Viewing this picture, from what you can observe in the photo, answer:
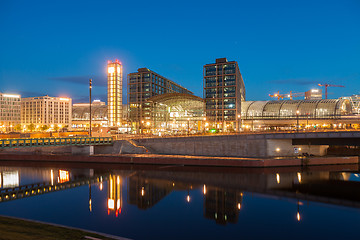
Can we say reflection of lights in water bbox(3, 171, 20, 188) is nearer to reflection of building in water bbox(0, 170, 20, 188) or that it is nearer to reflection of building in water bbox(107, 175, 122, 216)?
reflection of building in water bbox(0, 170, 20, 188)

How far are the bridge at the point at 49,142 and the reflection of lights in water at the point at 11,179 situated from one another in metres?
5.91

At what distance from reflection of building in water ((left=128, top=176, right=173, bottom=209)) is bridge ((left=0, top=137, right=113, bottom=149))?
25.2m

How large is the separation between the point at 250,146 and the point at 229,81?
81.1 metres

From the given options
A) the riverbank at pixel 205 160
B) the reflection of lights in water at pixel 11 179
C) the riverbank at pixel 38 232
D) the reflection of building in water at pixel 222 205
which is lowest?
the reflection of building in water at pixel 222 205

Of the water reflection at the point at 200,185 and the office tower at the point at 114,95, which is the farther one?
the office tower at the point at 114,95

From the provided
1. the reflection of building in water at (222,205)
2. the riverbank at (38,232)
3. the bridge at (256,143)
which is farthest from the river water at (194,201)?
the bridge at (256,143)

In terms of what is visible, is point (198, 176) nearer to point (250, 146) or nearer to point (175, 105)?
point (250, 146)

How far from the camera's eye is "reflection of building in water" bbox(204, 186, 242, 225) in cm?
2995

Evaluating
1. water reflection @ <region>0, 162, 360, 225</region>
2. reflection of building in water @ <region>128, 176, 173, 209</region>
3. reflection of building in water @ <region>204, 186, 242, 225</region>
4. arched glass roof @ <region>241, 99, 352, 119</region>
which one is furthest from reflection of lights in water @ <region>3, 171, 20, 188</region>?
arched glass roof @ <region>241, 99, 352, 119</region>

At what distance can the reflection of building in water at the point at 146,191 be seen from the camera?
36.1m

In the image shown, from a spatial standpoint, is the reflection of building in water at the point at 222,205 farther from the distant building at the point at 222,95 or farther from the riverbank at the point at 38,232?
the distant building at the point at 222,95

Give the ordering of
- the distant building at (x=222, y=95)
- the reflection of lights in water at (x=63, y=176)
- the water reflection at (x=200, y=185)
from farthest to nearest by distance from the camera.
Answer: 1. the distant building at (x=222, y=95)
2. the reflection of lights in water at (x=63, y=176)
3. the water reflection at (x=200, y=185)

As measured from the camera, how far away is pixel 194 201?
36438 millimetres

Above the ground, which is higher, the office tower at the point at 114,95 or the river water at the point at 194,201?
the office tower at the point at 114,95
